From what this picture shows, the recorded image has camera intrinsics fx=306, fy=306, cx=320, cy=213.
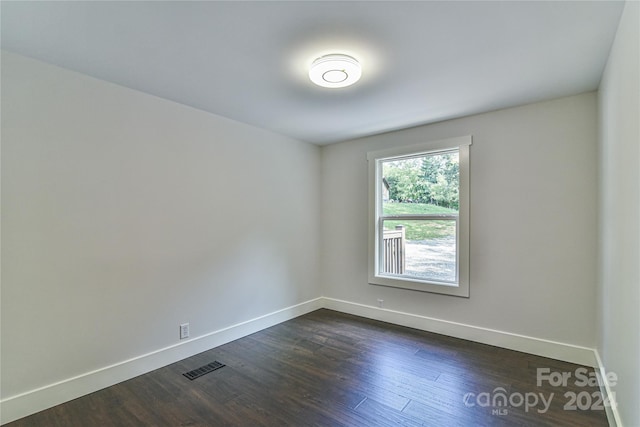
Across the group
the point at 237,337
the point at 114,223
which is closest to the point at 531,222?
the point at 237,337

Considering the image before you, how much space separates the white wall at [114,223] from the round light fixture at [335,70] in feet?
4.87

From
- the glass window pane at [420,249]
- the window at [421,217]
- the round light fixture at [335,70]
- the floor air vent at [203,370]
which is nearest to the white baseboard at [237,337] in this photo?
the floor air vent at [203,370]

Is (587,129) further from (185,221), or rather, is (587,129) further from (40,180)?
(40,180)

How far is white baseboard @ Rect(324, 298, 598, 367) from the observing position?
275 cm

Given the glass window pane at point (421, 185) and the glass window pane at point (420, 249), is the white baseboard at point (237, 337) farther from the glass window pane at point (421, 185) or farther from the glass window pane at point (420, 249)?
the glass window pane at point (421, 185)

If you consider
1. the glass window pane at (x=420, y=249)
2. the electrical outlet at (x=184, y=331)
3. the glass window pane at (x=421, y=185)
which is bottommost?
the electrical outlet at (x=184, y=331)

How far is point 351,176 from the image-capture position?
14.3ft

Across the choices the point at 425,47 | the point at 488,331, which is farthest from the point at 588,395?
the point at 425,47

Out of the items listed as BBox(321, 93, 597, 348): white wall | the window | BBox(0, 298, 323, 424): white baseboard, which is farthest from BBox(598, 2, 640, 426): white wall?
BBox(0, 298, 323, 424): white baseboard

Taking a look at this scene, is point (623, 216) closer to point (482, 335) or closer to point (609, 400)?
point (609, 400)

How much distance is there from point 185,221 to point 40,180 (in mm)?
1100

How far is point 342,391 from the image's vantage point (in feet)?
7.66

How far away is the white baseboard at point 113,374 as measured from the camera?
6.68ft

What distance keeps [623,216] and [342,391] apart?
2123mm
